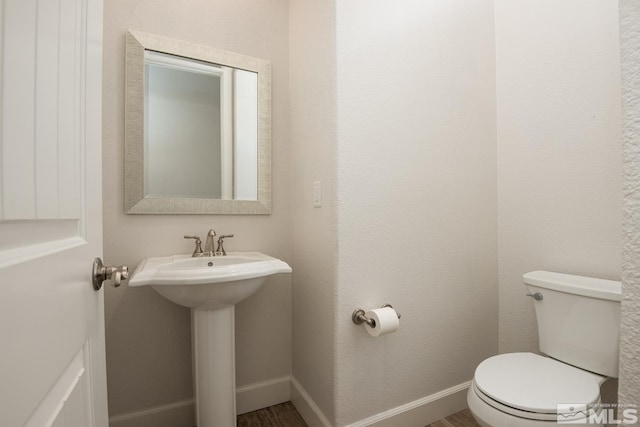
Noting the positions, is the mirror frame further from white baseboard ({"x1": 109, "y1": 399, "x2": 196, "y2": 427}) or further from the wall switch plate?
white baseboard ({"x1": 109, "y1": 399, "x2": 196, "y2": 427})

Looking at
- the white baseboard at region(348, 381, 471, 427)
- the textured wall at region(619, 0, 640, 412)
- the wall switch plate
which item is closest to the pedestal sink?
the wall switch plate

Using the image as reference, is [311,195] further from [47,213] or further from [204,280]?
[47,213]

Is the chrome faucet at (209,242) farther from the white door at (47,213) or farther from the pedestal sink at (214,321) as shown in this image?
the white door at (47,213)

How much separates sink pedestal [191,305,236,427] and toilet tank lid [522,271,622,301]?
1.41 metres

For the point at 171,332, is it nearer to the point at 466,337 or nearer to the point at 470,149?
the point at 466,337

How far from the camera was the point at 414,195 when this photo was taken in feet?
4.62

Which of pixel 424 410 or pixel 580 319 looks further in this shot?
pixel 424 410

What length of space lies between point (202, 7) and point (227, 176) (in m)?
0.87

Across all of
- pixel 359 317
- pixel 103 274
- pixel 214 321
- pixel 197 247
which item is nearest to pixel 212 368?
pixel 214 321

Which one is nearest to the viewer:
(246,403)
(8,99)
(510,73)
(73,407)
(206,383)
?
(8,99)

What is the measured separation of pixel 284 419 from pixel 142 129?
161cm

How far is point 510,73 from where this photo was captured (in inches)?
65.1

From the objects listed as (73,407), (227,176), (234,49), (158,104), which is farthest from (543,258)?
(158,104)

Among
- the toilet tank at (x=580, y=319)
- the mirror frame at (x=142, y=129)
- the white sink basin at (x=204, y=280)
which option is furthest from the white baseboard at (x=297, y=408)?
the mirror frame at (x=142, y=129)
